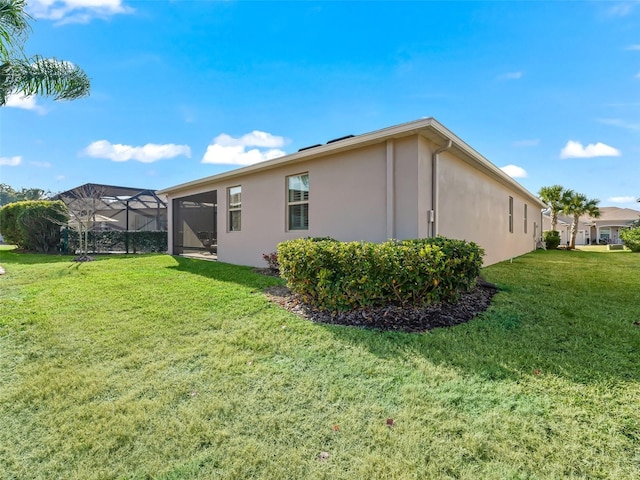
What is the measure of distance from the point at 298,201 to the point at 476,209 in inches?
199

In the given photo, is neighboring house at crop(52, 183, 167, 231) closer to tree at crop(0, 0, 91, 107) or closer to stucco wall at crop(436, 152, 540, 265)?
tree at crop(0, 0, 91, 107)

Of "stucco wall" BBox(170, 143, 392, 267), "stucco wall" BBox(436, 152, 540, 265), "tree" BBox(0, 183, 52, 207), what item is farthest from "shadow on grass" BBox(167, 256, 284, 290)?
"tree" BBox(0, 183, 52, 207)

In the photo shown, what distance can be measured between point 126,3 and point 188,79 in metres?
2.83

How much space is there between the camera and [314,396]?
270 centimetres

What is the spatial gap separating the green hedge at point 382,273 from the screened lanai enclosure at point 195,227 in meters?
10.3

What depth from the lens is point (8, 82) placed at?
773 cm

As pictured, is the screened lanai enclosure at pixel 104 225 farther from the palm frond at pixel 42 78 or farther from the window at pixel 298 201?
the window at pixel 298 201

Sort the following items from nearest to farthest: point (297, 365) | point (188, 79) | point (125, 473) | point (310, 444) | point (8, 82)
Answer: point (125, 473)
point (310, 444)
point (297, 365)
point (8, 82)
point (188, 79)

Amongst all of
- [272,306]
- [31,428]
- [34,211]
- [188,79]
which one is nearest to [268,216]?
[272,306]

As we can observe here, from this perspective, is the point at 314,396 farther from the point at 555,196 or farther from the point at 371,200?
the point at 555,196

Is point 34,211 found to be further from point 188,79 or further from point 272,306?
point 272,306

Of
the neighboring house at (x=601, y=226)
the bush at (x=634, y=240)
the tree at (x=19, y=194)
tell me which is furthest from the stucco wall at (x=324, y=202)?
the tree at (x=19, y=194)

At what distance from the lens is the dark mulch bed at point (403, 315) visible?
4043mm

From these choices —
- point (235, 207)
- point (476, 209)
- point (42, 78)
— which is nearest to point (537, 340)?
point (476, 209)
